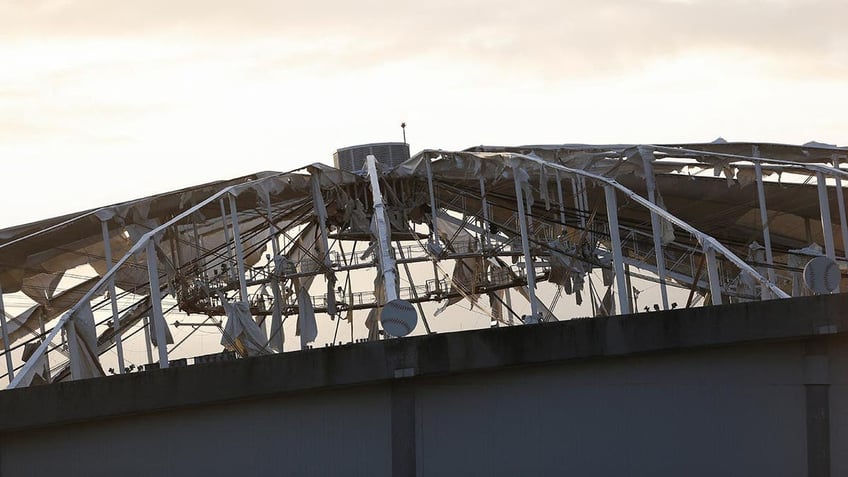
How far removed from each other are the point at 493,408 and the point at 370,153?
2710 centimetres

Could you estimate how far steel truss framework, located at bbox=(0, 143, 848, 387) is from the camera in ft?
122

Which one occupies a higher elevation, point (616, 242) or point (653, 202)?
point (653, 202)

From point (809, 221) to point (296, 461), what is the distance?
1358 inches

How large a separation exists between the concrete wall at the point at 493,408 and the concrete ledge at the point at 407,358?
0.06 feet

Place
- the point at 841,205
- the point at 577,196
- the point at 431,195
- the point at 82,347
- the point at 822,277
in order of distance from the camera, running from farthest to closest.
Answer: the point at 431,195, the point at 577,196, the point at 841,205, the point at 82,347, the point at 822,277

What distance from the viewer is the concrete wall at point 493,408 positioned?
16391 mm

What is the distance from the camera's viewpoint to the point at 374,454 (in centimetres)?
1644

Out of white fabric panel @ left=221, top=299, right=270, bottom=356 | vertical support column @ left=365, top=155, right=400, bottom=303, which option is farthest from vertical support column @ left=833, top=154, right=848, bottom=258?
white fabric panel @ left=221, top=299, right=270, bottom=356

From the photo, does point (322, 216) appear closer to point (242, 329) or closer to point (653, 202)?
point (242, 329)

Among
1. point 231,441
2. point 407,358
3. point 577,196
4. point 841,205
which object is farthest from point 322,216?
point 407,358

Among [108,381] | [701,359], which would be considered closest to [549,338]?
[701,359]

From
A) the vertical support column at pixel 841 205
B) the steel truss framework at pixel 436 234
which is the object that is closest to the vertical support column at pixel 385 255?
the steel truss framework at pixel 436 234

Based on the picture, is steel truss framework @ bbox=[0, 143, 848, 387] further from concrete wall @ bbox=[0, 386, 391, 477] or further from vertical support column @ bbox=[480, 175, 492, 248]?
concrete wall @ bbox=[0, 386, 391, 477]

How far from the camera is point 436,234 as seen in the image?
126 feet
